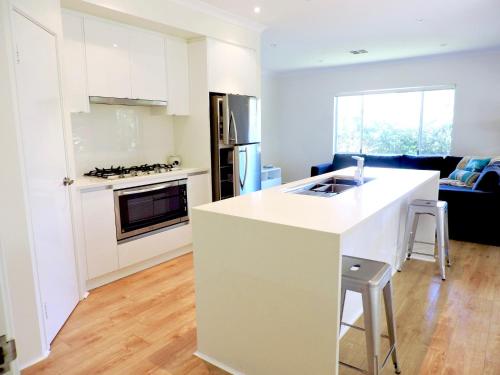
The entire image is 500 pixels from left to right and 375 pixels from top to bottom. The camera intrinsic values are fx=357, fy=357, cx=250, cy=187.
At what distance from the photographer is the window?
21.2 feet

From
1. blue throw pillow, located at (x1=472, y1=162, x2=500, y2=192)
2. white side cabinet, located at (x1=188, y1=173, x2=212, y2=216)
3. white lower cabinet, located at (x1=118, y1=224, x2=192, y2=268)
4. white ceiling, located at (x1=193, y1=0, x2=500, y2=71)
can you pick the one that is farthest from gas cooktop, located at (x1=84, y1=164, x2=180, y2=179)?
blue throw pillow, located at (x1=472, y1=162, x2=500, y2=192)

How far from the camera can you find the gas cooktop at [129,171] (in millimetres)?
3369

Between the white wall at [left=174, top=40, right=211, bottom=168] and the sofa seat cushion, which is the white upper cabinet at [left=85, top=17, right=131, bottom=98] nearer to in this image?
the white wall at [left=174, top=40, right=211, bottom=168]

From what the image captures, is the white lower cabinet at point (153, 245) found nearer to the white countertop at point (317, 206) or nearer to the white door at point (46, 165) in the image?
the white door at point (46, 165)

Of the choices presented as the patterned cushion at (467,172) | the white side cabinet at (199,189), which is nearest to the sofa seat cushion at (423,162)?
the patterned cushion at (467,172)

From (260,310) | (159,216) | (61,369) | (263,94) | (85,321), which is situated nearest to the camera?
(260,310)

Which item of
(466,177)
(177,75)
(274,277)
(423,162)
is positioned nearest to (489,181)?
(466,177)

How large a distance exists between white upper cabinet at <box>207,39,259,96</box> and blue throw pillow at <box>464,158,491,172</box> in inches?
133

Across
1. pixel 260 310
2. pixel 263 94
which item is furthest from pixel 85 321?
pixel 263 94

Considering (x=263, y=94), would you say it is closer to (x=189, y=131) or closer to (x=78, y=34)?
(x=189, y=131)

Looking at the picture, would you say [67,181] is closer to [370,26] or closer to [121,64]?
[121,64]

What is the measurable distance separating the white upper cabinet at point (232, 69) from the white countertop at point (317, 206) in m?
1.88

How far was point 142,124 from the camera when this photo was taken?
408 cm

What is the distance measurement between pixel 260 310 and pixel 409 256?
252 centimetres
